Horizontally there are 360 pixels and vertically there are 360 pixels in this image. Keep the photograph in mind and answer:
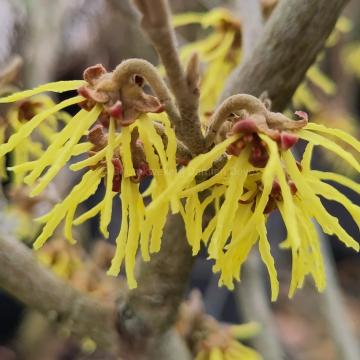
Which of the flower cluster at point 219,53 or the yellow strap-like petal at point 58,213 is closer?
the yellow strap-like petal at point 58,213

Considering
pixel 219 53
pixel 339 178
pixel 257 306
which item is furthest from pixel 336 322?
pixel 339 178

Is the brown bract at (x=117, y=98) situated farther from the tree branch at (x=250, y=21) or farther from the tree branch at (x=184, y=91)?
the tree branch at (x=250, y=21)

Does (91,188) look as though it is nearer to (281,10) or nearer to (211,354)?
(281,10)

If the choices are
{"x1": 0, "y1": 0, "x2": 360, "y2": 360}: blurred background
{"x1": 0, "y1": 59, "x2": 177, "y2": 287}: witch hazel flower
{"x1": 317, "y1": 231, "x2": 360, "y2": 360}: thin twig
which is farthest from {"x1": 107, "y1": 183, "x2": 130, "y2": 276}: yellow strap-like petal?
{"x1": 317, "y1": 231, "x2": 360, "y2": 360}: thin twig

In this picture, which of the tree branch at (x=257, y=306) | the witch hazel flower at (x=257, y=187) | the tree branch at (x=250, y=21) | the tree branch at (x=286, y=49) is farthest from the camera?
the tree branch at (x=257, y=306)

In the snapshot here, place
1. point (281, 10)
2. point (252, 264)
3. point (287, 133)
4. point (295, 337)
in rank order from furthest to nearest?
point (295, 337) < point (252, 264) < point (281, 10) < point (287, 133)

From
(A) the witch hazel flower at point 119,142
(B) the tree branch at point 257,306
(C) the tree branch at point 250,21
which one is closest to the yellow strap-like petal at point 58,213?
(A) the witch hazel flower at point 119,142

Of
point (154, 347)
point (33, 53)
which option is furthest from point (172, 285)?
point (33, 53)
